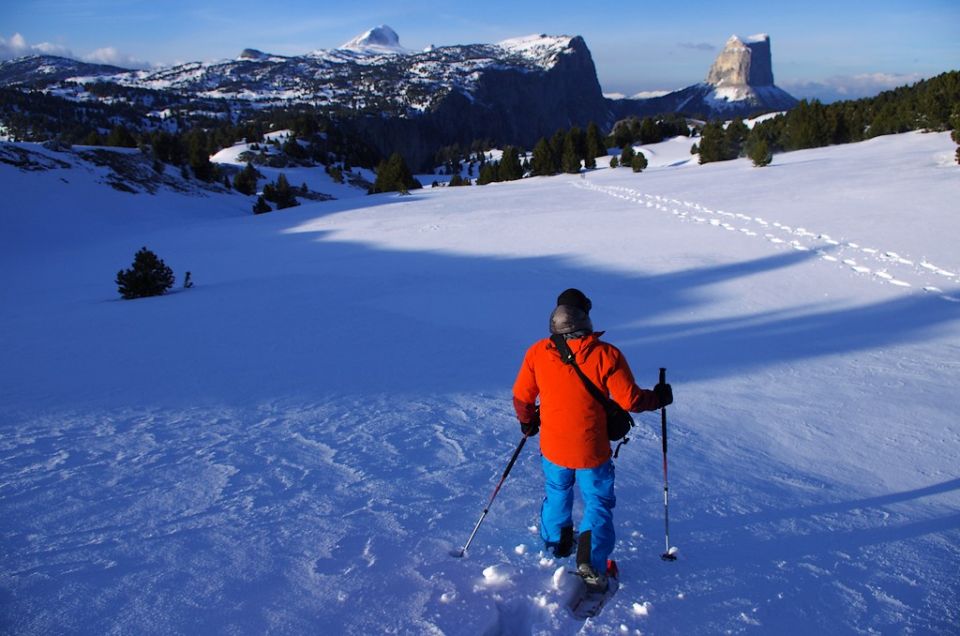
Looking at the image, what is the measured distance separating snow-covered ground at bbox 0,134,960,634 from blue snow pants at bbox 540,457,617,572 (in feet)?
0.71

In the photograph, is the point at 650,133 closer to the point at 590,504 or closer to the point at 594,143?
the point at 594,143

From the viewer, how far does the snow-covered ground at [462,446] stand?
3.08 metres

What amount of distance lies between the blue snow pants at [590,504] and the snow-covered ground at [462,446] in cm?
22

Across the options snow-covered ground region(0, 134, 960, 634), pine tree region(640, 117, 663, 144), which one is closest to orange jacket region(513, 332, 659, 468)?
snow-covered ground region(0, 134, 960, 634)

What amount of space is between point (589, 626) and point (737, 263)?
10.9 metres

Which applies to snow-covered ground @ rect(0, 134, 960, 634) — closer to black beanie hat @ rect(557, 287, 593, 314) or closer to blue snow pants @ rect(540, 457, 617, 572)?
blue snow pants @ rect(540, 457, 617, 572)

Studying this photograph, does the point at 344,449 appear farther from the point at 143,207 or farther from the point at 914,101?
the point at 914,101

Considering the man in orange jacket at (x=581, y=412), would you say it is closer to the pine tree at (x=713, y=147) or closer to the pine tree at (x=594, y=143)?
the pine tree at (x=713, y=147)

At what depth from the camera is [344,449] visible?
4875 mm

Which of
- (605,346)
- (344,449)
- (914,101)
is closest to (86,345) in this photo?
(344,449)

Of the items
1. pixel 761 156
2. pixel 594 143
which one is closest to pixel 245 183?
pixel 594 143

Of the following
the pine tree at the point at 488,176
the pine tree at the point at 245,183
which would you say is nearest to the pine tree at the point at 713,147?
the pine tree at the point at 488,176

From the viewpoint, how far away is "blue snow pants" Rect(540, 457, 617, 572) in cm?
321

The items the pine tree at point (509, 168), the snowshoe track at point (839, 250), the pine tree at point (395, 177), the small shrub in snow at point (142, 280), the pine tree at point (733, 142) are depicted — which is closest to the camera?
the snowshoe track at point (839, 250)
